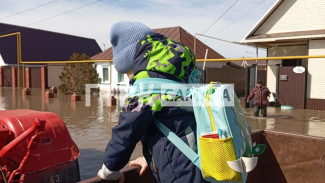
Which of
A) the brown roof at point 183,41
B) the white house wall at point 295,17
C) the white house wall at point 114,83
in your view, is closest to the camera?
the white house wall at point 295,17

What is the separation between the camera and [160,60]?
4.93 ft

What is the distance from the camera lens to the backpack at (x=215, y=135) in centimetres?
139

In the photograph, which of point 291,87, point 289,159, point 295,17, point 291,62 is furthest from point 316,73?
point 289,159

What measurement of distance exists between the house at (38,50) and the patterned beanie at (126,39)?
23.7 meters

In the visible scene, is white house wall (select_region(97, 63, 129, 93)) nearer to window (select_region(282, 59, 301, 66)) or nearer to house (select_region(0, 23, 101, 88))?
house (select_region(0, 23, 101, 88))

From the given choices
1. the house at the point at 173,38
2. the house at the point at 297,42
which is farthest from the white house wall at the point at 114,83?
the house at the point at 297,42

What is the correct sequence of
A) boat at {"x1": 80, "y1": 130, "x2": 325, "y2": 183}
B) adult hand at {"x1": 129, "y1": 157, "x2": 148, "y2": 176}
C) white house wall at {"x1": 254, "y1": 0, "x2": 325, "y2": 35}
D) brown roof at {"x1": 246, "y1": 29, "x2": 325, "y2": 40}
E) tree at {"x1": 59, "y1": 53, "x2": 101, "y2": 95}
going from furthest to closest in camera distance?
tree at {"x1": 59, "y1": 53, "x2": 101, "y2": 95}, white house wall at {"x1": 254, "y1": 0, "x2": 325, "y2": 35}, brown roof at {"x1": 246, "y1": 29, "x2": 325, "y2": 40}, boat at {"x1": 80, "y1": 130, "x2": 325, "y2": 183}, adult hand at {"x1": 129, "y1": 157, "x2": 148, "y2": 176}

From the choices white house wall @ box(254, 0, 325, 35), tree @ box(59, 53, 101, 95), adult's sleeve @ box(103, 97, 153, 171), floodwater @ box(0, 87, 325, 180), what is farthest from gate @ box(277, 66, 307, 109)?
adult's sleeve @ box(103, 97, 153, 171)

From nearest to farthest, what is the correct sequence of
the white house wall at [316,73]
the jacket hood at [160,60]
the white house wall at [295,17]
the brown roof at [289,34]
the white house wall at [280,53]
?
1. the jacket hood at [160,60]
2. the brown roof at [289,34]
3. the white house wall at [316,73]
4. the white house wall at [295,17]
5. the white house wall at [280,53]

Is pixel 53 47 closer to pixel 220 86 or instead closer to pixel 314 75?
pixel 314 75

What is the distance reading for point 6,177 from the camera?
2.87m

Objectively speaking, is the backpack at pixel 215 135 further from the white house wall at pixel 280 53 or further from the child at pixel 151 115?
the white house wall at pixel 280 53

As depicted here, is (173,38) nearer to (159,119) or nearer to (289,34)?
(289,34)

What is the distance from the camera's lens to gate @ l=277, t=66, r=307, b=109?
44.6ft
